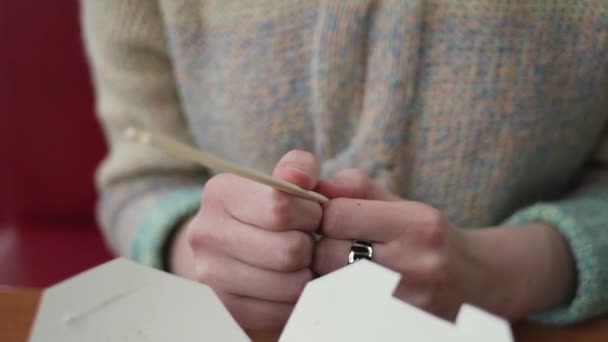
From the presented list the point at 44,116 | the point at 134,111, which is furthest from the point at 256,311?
the point at 44,116

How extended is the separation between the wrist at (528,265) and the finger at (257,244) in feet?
0.42

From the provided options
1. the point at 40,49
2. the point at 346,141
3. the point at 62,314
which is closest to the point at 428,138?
the point at 346,141

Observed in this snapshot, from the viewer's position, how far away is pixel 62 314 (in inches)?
6.8

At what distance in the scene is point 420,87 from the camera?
0.38m

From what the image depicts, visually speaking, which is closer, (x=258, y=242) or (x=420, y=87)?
(x=258, y=242)

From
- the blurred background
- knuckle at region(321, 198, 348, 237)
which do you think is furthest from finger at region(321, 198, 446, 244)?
the blurred background

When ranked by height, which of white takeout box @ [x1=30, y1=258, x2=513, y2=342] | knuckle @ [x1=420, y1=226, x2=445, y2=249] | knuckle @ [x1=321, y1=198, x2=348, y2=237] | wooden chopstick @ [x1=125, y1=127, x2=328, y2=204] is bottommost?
knuckle @ [x1=420, y1=226, x2=445, y2=249]

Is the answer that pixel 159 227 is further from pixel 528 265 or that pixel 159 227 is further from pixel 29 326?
pixel 528 265

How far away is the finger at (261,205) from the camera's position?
25 centimetres

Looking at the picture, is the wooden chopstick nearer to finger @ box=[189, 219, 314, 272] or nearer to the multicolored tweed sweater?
finger @ box=[189, 219, 314, 272]

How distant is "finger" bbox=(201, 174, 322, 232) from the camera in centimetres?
25

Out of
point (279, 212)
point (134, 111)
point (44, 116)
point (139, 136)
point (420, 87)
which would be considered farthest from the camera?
point (44, 116)

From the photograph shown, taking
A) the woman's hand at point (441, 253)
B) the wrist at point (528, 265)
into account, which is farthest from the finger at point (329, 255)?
the wrist at point (528, 265)

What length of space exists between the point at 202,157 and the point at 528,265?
25 cm
